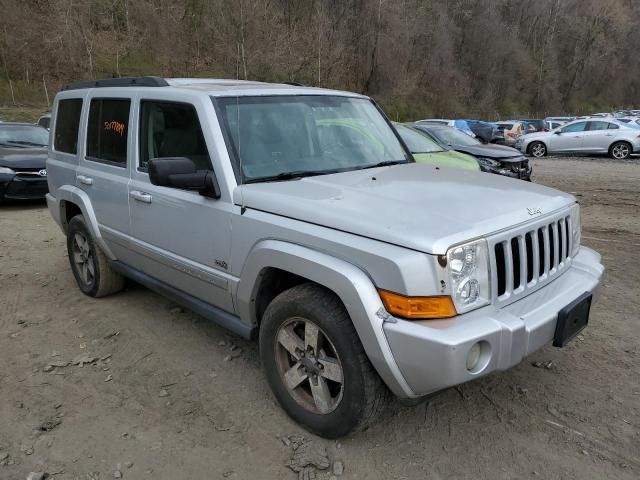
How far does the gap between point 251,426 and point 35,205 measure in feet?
28.4

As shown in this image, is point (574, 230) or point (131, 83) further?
point (131, 83)

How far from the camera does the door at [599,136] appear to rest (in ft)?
62.8

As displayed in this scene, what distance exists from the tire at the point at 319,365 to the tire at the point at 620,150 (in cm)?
1936

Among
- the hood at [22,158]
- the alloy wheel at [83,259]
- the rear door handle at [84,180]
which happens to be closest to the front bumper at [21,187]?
the hood at [22,158]

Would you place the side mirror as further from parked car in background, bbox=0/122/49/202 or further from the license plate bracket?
parked car in background, bbox=0/122/49/202

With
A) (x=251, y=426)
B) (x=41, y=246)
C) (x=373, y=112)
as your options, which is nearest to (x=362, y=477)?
(x=251, y=426)

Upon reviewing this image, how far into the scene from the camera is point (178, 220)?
3.52m

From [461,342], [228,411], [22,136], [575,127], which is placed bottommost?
[228,411]

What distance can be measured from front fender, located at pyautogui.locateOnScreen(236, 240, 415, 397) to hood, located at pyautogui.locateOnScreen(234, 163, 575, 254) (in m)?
0.18

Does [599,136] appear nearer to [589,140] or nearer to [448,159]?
[589,140]

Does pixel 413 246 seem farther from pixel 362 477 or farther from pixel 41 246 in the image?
pixel 41 246

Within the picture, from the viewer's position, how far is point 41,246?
6949 mm

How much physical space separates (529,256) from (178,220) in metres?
2.16

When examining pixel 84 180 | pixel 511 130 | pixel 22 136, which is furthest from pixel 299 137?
pixel 511 130
